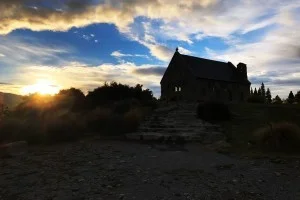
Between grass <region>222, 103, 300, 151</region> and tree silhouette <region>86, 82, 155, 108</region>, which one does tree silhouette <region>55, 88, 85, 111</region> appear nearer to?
tree silhouette <region>86, 82, 155, 108</region>

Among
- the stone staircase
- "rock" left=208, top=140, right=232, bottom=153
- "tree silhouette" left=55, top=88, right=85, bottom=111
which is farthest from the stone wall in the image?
"rock" left=208, top=140, right=232, bottom=153

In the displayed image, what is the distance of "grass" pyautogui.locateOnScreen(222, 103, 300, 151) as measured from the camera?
54.9 feet

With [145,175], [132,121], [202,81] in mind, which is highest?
[202,81]

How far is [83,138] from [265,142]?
932 cm

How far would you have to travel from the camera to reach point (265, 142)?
1509 centimetres

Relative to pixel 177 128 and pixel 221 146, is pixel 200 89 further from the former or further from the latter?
pixel 221 146

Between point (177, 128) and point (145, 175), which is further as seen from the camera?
point (177, 128)

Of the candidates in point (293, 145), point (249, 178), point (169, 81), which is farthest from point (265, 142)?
point (169, 81)

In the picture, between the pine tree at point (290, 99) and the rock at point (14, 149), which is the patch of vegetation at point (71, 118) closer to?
the rock at point (14, 149)

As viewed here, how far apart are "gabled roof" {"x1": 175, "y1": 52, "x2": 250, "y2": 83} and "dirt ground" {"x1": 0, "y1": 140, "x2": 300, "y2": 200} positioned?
32.6 meters

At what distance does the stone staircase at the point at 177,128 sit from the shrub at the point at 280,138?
2711 mm

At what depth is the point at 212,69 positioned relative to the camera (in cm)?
4928

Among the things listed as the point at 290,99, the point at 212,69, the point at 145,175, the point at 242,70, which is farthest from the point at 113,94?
the point at 290,99

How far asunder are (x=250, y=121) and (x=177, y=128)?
5028 millimetres
